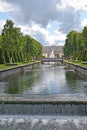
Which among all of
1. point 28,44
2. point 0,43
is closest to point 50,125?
point 0,43

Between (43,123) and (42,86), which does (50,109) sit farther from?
(42,86)

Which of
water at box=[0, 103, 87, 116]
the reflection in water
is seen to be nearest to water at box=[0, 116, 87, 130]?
water at box=[0, 103, 87, 116]

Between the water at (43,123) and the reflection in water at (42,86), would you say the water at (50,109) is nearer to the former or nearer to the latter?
the water at (43,123)

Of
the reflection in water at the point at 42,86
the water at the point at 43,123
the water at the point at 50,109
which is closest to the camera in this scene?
the water at the point at 43,123

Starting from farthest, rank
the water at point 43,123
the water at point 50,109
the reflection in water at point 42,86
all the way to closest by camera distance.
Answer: the reflection in water at point 42,86 → the water at point 50,109 → the water at point 43,123

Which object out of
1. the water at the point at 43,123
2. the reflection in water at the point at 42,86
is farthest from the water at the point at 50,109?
the reflection in water at the point at 42,86

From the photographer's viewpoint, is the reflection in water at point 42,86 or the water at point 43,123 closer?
the water at point 43,123

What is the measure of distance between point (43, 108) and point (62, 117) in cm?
98

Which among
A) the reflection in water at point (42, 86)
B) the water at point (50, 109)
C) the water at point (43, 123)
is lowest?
the reflection in water at point (42, 86)

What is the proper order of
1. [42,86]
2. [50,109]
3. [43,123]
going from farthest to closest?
1. [42,86]
2. [50,109]
3. [43,123]

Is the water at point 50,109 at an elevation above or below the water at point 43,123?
above

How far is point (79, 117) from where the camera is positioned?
12383 mm

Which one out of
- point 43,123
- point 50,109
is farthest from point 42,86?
point 43,123

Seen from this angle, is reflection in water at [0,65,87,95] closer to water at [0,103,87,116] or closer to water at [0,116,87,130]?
water at [0,103,87,116]
